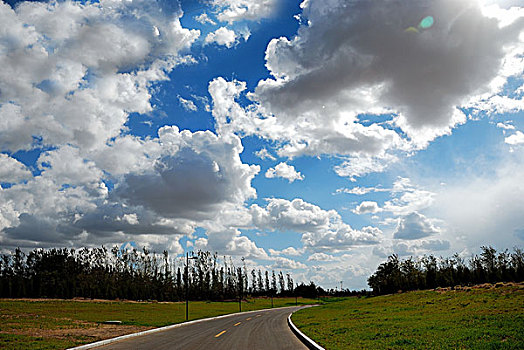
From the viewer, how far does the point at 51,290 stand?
115 m

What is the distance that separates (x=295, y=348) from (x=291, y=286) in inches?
7343

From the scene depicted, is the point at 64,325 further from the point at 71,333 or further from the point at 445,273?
the point at 445,273

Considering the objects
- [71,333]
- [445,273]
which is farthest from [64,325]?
[445,273]

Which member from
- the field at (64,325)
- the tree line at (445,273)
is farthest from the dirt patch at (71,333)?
the tree line at (445,273)

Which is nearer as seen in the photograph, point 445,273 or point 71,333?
point 71,333

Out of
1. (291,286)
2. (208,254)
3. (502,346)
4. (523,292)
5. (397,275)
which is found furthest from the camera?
(291,286)

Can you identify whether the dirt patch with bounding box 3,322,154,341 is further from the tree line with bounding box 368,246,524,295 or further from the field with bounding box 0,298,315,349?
the tree line with bounding box 368,246,524,295

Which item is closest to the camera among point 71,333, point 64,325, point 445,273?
point 71,333

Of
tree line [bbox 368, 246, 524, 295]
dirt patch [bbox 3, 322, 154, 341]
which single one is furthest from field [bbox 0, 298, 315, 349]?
tree line [bbox 368, 246, 524, 295]

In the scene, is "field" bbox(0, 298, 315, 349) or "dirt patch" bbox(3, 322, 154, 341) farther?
"dirt patch" bbox(3, 322, 154, 341)

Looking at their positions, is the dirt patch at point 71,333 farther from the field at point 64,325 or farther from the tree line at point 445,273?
the tree line at point 445,273

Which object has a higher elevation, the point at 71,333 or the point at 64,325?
the point at 71,333

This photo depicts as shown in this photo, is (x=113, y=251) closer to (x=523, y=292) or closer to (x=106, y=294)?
(x=106, y=294)

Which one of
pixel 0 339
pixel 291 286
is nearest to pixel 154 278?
pixel 291 286
